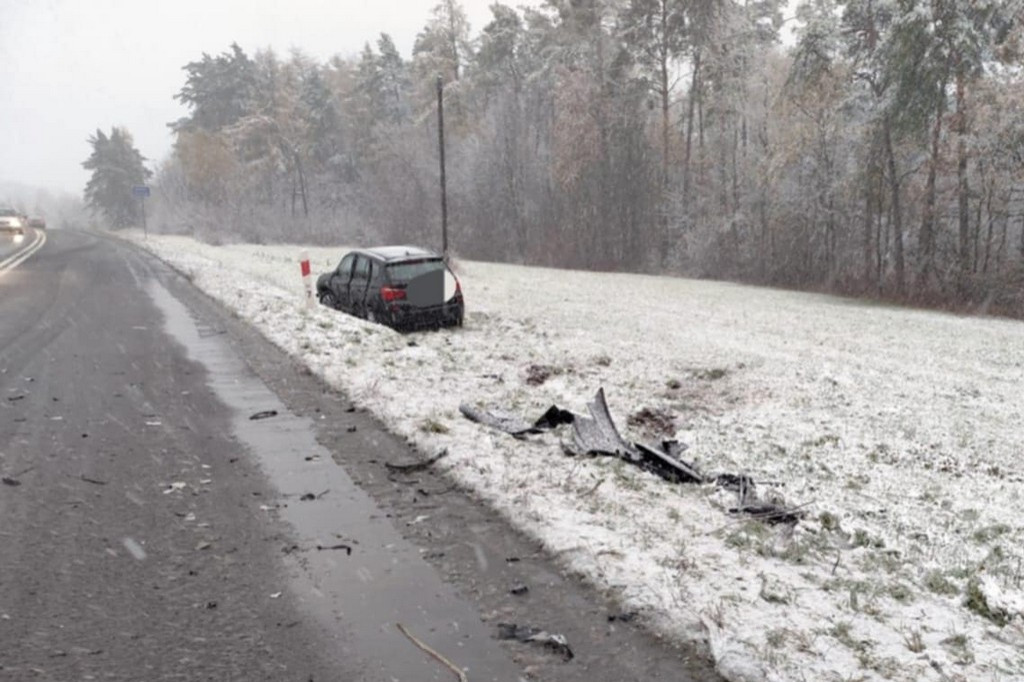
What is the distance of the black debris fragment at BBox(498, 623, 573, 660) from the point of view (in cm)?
348

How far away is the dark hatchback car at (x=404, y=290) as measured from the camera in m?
14.1

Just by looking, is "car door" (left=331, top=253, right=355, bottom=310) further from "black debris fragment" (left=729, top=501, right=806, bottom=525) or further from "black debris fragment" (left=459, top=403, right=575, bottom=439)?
"black debris fragment" (left=729, top=501, right=806, bottom=525)

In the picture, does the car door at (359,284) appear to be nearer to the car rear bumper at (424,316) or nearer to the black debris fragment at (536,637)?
the car rear bumper at (424,316)

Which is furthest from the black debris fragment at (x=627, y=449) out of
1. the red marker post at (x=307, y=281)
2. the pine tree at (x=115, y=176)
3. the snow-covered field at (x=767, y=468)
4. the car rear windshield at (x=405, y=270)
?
the pine tree at (x=115, y=176)

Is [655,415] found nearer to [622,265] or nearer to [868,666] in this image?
[868,666]

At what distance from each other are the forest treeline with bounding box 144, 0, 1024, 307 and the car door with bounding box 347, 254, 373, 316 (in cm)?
1973

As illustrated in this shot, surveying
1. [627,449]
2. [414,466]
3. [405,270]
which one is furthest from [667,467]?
[405,270]

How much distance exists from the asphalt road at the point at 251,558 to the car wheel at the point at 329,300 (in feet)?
26.9

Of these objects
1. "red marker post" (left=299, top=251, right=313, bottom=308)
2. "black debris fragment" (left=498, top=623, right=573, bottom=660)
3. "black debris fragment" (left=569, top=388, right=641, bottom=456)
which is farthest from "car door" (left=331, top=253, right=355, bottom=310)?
"black debris fragment" (left=498, top=623, right=573, bottom=660)

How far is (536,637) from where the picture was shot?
358 centimetres

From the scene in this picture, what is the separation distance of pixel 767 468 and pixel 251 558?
184 inches

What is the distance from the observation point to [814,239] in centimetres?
3131

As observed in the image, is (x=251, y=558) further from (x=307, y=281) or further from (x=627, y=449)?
(x=307, y=281)

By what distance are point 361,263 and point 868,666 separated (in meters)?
13.2
